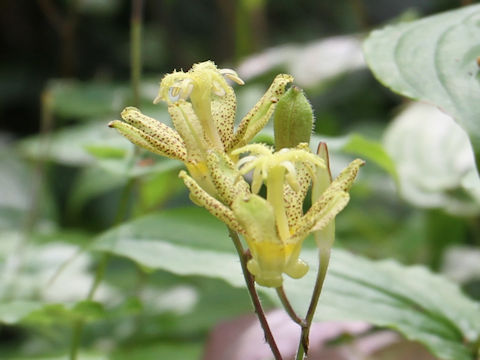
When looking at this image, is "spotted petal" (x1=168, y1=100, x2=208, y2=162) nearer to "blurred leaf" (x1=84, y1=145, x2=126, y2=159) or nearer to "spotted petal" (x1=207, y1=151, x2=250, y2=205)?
"spotted petal" (x1=207, y1=151, x2=250, y2=205)

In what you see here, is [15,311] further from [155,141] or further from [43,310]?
[155,141]

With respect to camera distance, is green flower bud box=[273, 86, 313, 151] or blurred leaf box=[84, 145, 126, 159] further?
blurred leaf box=[84, 145, 126, 159]

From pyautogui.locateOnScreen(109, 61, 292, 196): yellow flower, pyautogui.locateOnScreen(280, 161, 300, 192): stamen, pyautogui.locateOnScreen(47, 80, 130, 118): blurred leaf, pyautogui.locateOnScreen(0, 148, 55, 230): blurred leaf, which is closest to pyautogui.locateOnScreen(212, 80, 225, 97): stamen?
pyautogui.locateOnScreen(109, 61, 292, 196): yellow flower

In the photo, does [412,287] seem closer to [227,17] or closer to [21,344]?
[21,344]

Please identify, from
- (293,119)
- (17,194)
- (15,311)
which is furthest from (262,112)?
(17,194)

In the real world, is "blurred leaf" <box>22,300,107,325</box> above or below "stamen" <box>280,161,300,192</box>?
above

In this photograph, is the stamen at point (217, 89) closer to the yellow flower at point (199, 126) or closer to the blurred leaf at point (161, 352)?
the yellow flower at point (199, 126)
